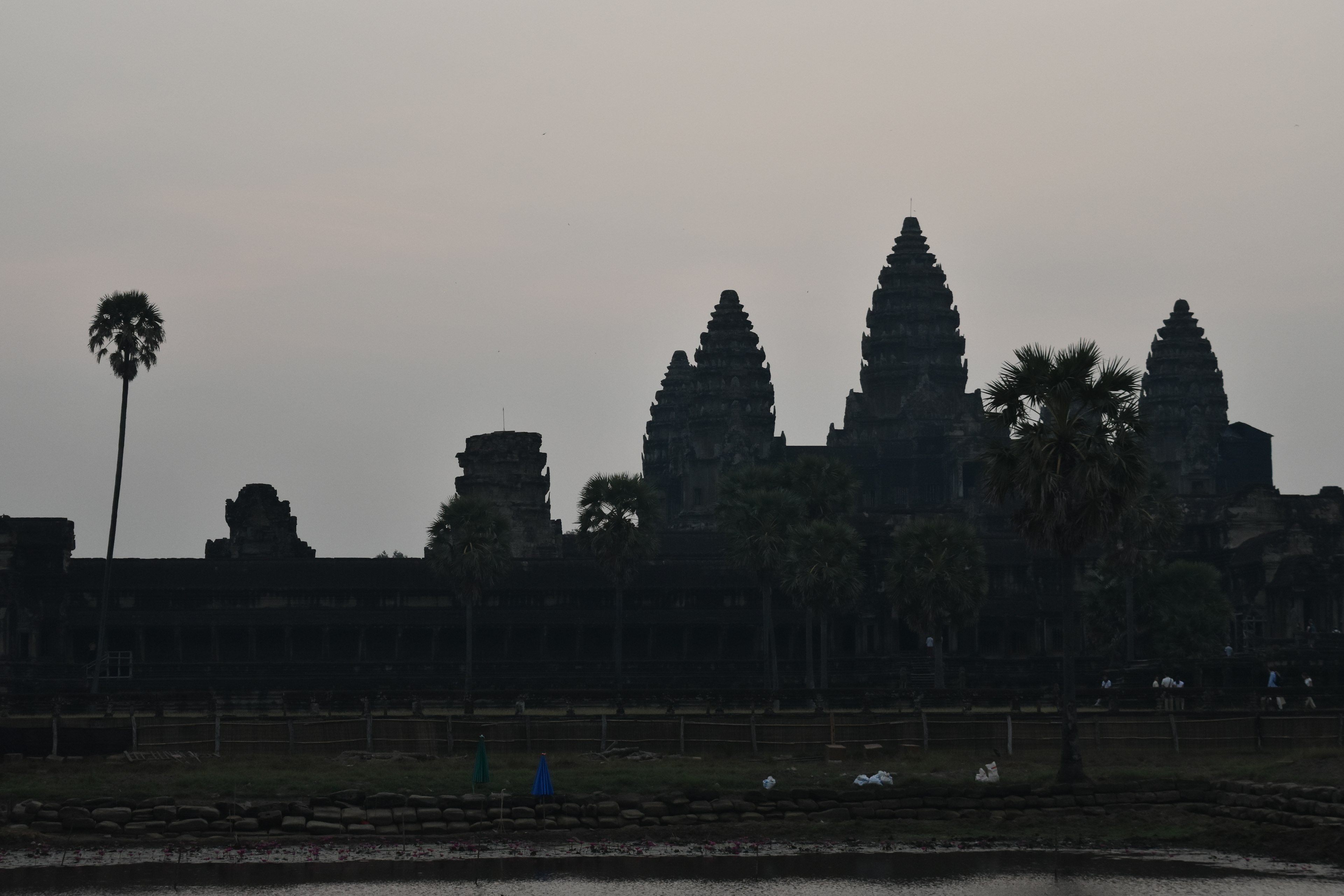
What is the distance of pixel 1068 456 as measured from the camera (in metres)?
45.8

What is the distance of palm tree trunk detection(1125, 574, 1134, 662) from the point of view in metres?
89.7

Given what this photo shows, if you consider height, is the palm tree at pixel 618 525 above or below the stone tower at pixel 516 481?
below

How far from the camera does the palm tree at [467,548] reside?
98.9 meters

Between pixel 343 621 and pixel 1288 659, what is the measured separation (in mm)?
46514

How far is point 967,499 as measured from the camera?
158 metres

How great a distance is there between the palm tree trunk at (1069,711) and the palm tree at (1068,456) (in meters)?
0.04

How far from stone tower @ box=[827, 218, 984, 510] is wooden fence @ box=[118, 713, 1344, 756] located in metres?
112

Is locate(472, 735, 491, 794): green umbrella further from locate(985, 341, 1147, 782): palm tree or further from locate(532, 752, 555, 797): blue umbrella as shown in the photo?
locate(985, 341, 1147, 782): palm tree

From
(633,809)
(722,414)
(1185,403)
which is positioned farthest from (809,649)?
(1185,403)

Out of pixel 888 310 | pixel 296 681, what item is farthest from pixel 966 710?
pixel 888 310

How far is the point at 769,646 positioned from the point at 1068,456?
48689 mm

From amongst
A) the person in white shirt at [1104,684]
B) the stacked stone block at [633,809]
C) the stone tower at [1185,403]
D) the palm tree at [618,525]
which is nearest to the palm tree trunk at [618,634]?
the palm tree at [618,525]

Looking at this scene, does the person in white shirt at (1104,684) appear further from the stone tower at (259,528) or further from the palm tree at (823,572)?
the stone tower at (259,528)

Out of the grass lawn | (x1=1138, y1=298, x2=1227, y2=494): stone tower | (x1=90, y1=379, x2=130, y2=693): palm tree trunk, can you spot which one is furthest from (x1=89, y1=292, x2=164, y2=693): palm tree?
(x1=1138, y1=298, x2=1227, y2=494): stone tower
